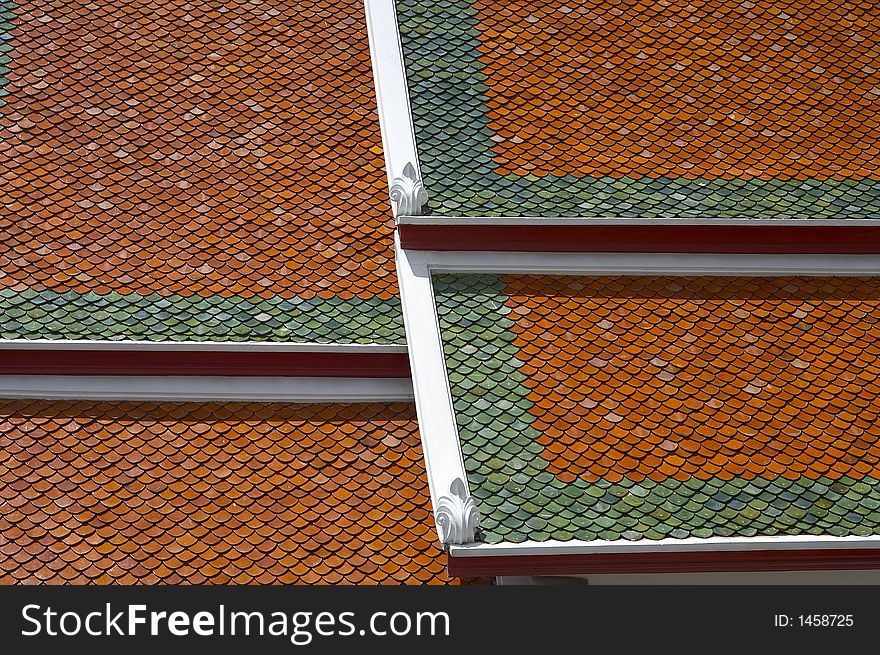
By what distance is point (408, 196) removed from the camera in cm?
809

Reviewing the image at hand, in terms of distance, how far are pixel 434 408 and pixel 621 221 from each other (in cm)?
206

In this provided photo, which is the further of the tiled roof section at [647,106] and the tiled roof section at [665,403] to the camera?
the tiled roof section at [647,106]

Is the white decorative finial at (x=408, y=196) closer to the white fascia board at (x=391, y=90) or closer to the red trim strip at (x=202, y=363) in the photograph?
the white fascia board at (x=391, y=90)

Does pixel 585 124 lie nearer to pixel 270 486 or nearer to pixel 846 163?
pixel 846 163

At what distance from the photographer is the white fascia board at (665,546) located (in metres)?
6.49

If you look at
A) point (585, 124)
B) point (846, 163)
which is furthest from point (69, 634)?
point (846, 163)

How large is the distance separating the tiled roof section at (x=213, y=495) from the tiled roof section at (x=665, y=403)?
797mm

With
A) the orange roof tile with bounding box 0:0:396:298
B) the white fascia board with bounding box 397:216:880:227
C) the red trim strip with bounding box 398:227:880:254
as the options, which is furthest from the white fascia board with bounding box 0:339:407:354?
the white fascia board with bounding box 397:216:880:227

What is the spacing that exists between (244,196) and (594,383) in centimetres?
318

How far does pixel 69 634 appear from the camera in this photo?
6465 millimetres

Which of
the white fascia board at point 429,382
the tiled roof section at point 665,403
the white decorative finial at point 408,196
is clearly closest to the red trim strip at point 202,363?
the white fascia board at point 429,382

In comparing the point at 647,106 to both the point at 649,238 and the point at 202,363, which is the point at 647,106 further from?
the point at 202,363

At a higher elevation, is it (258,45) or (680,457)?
(258,45)

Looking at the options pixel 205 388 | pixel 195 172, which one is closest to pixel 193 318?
pixel 205 388
